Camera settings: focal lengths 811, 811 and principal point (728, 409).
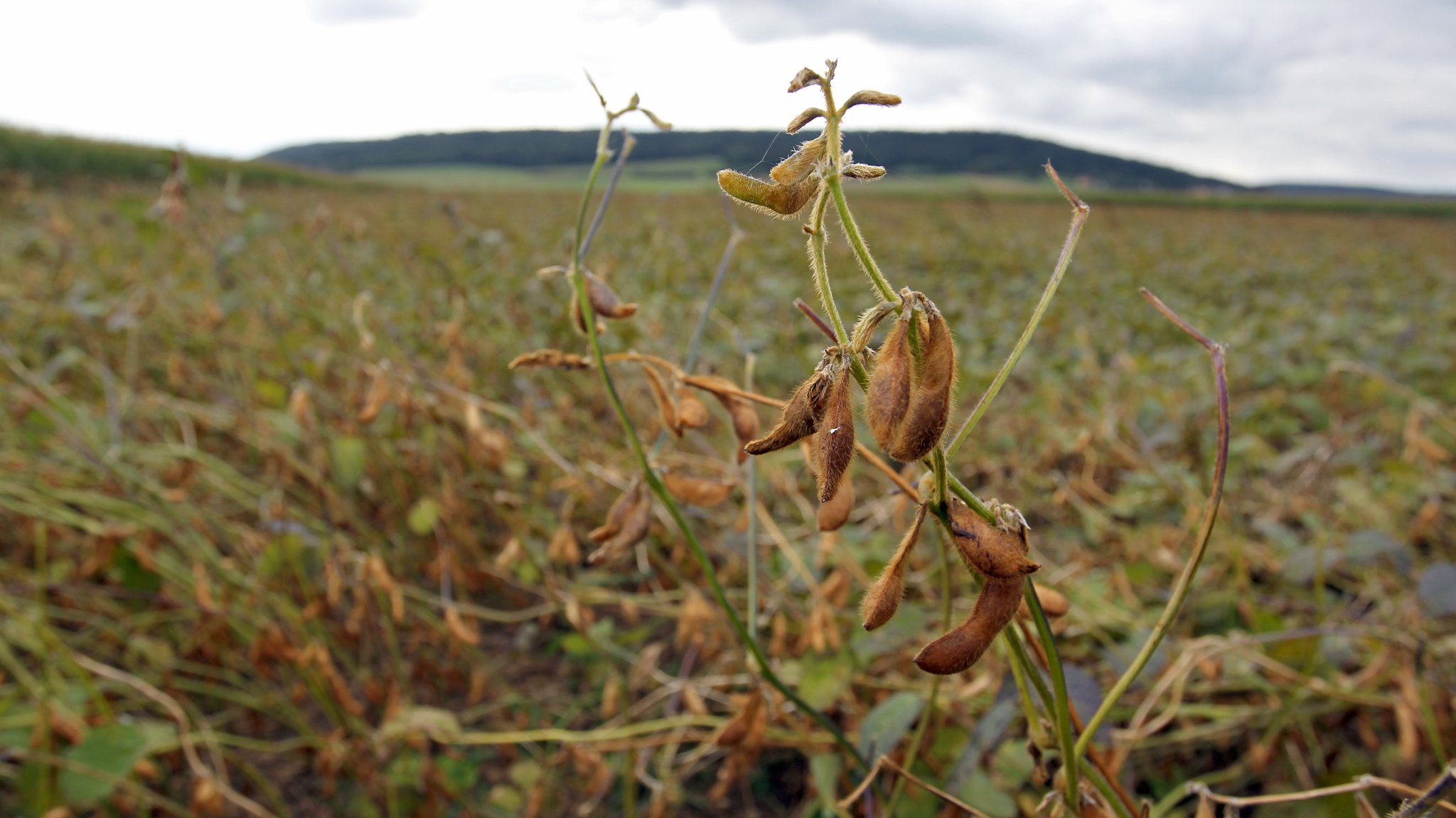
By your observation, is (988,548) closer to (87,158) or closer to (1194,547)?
(1194,547)

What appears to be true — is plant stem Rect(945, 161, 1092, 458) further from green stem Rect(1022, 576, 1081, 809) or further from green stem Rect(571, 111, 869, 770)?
green stem Rect(571, 111, 869, 770)

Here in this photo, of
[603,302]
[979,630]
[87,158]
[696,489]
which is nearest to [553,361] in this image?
[603,302]

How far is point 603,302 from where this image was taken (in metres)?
0.61

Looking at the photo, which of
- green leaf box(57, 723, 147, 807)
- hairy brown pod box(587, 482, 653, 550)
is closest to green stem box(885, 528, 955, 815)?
hairy brown pod box(587, 482, 653, 550)

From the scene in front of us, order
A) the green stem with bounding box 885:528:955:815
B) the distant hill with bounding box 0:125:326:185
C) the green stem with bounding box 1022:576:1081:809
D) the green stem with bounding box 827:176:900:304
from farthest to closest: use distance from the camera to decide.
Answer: the distant hill with bounding box 0:125:326:185, the green stem with bounding box 885:528:955:815, the green stem with bounding box 1022:576:1081:809, the green stem with bounding box 827:176:900:304

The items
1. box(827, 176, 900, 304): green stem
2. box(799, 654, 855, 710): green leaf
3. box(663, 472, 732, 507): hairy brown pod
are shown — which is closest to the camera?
box(827, 176, 900, 304): green stem

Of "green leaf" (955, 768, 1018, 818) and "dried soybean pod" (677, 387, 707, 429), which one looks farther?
"green leaf" (955, 768, 1018, 818)

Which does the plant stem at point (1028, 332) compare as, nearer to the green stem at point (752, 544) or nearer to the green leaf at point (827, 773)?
the green stem at point (752, 544)

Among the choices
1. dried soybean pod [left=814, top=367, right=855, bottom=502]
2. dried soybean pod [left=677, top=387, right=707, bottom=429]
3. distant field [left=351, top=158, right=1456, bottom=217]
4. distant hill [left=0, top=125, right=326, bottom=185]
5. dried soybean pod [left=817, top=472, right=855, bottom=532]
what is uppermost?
distant field [left=351, top=158, right=1456, bottom=217]

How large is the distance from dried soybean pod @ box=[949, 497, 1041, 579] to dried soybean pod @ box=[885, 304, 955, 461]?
46 millimetres

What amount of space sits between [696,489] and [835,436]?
1.09ft

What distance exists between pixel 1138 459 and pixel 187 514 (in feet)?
6.41

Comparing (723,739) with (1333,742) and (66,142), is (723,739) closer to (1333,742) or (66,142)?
(1333,742)

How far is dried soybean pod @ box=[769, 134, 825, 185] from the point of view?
0.35 metres
